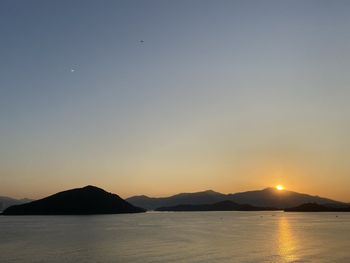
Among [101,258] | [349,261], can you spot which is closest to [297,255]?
[349,261]

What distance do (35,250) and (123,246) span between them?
14.8 meters

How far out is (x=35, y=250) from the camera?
7575 centimetres

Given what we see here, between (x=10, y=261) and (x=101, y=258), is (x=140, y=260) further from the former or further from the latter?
(x=10, y=261)

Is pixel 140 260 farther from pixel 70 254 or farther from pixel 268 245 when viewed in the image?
pixel 268 245

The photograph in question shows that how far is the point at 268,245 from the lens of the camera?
279 feet

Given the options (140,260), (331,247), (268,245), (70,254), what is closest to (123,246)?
(70,254)

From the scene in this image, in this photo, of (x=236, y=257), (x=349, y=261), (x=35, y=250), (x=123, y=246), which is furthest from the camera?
(x=123, y=246)

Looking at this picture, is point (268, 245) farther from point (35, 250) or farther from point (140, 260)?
point (35, 250)

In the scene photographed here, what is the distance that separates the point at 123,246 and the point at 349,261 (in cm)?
3757

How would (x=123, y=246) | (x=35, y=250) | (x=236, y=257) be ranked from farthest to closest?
(x=123, y=246) < (x=35, y=250) < (x=236, y=257)

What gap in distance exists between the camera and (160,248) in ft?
255

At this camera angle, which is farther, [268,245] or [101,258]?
[268,245]

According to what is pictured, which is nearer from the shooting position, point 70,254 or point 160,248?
point 70,254

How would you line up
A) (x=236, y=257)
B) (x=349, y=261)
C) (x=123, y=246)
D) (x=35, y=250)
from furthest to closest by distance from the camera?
(x=123, y=246) → (x=35, y=250) → (x=236, y=257) → (x=349, y=261)
